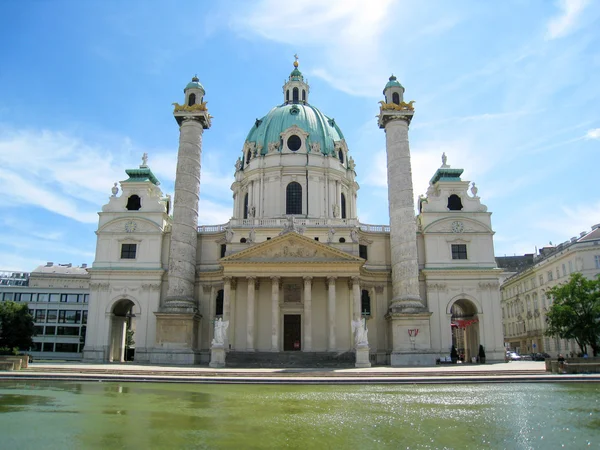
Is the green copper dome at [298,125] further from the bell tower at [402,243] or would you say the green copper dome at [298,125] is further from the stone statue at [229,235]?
the stone statue at [229,235]

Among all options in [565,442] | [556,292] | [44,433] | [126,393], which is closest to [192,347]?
[126,393]

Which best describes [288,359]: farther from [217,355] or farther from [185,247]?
[185,247]

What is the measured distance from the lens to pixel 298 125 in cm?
5456

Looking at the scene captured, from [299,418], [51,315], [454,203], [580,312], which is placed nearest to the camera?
[299,418]

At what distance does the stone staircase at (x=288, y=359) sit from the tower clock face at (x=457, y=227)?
50.1ft


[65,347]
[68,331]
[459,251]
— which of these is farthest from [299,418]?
[68,331]

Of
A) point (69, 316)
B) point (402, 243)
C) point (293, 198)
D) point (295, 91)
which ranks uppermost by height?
point (295, 91)

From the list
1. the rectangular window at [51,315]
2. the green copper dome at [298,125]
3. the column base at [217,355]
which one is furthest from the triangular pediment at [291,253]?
the rectangular window at [51,315]

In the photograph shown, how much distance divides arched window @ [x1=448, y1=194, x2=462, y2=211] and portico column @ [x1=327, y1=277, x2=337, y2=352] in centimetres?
1370

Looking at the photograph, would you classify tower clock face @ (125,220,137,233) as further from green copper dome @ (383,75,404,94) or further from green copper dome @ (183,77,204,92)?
green copper dome @ (383,75,404,94)

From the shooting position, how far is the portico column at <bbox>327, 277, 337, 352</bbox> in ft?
131

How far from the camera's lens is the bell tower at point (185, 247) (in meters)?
39.7

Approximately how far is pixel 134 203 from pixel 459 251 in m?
29.8

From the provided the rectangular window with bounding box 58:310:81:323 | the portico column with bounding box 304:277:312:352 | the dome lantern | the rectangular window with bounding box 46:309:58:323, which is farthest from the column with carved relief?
the rectangular window with bounding box 46:309:58:323
